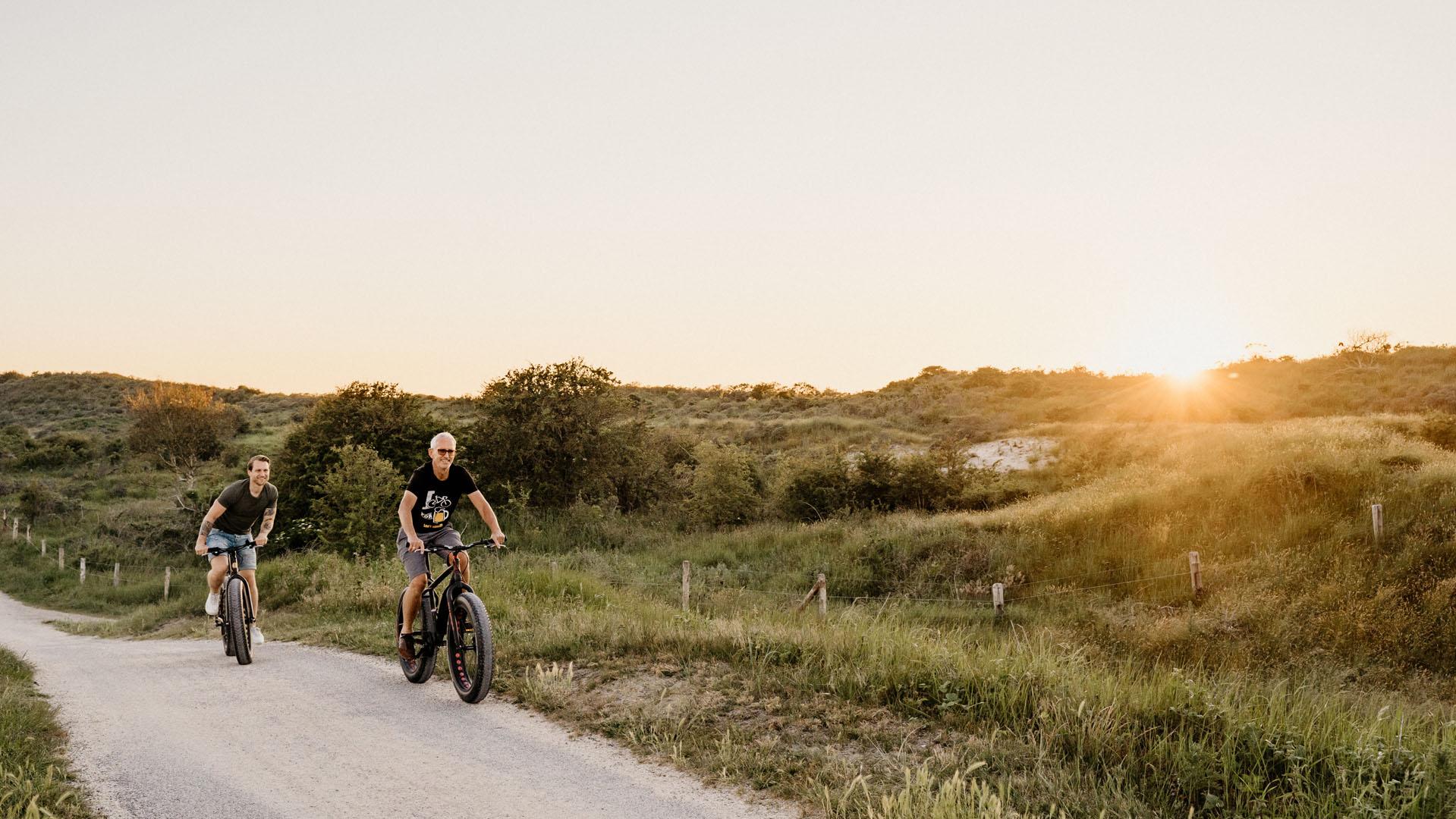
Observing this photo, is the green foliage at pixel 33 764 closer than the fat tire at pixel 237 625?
Yes

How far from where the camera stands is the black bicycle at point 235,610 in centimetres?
920

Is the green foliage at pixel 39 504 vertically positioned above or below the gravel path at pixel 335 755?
below

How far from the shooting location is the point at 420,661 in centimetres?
789

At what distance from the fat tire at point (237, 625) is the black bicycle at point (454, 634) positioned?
2.22 m

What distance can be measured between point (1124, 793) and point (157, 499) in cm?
5150

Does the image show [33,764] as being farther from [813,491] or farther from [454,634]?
[813,491]

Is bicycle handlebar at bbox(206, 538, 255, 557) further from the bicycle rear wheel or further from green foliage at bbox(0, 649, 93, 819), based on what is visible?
the bicycle rear wheel

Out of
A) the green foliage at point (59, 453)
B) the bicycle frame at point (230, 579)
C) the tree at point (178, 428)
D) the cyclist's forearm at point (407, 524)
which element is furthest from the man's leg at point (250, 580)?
the green foliage at point (59, 453)

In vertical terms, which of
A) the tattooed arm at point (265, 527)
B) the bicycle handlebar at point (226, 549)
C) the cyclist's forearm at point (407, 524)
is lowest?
the bicycle handlebar at point (226, 549)

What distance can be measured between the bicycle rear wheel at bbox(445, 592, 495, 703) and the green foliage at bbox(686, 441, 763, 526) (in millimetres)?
23138

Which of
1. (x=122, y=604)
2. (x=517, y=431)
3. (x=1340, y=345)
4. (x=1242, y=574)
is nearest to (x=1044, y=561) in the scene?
(x=1242, y=574)

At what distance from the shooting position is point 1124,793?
4820mm

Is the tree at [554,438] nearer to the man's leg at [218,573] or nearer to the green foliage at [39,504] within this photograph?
the man's leg at [218,573]

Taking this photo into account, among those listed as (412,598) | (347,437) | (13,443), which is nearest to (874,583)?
(347,437)
